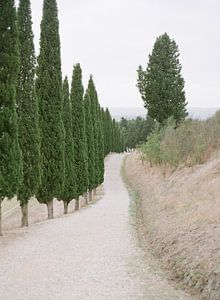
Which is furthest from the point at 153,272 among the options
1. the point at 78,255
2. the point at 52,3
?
the point at 52,3

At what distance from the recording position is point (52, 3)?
23.0m

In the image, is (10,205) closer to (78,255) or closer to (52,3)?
(52,3)

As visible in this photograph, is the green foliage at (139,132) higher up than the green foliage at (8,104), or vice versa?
Result: the green foliage at (8,104)

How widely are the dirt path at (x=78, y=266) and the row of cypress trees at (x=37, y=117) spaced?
2.56 m

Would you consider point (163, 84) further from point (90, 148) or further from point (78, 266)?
point (78, 266)

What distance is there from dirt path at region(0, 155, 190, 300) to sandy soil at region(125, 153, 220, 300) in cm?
51

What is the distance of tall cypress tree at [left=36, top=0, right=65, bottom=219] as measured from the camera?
2167 cm

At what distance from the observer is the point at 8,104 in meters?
15.5

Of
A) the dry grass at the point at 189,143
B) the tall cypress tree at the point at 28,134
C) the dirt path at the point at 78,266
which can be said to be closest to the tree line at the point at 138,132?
the dry grass at the point at 189,143

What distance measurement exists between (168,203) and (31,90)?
8.36 m

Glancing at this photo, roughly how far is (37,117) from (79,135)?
9.83 meters

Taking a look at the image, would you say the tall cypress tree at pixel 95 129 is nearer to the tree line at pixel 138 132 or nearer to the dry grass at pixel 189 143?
the dry grass at pixel 189 143

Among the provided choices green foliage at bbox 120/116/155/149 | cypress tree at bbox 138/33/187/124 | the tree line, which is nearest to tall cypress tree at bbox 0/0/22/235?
cypress tree at bbox 138/33/187/124

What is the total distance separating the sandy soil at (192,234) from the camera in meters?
9.16
